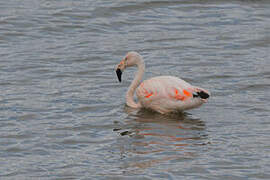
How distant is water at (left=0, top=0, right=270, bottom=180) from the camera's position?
310 inches

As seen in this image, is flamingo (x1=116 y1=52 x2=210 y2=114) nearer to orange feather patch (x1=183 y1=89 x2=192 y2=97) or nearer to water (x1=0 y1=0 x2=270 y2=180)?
orange feather patch (x1=183 y1=89 x2=192 y2=97)

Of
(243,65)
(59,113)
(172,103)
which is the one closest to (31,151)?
(59,113)

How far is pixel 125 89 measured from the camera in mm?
11734

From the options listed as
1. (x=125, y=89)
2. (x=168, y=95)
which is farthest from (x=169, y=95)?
(x=125, y=89)

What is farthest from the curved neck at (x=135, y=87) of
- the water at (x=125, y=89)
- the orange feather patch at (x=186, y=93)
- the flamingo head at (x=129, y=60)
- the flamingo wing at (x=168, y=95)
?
the orange feather patch at (x=186, y=93)

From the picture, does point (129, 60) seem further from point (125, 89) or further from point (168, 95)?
point (168, 95)

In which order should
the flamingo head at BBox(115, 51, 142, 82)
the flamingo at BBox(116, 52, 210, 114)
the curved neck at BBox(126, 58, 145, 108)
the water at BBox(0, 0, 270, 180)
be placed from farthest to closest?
the flamingo head at BBox(115, 51, 142, 82)
the curved neck at BBox(126, 58, 145, 108)
the flamingo at BBox(116, 52, 210, 114)
the water at BBox(0, 0, 270, 180)

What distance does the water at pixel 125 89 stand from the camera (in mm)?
7871

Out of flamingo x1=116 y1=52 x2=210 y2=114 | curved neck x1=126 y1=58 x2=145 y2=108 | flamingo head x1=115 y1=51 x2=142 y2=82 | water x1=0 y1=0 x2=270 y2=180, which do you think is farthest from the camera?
flamingo head x1=115 y1=51 x2=142 y2=82

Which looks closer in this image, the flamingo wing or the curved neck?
the flamingo wing

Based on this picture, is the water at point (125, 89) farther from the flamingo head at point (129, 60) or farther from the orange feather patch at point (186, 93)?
the flamingo head at point (129, 60)

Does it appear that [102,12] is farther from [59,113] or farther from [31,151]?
[31,151]

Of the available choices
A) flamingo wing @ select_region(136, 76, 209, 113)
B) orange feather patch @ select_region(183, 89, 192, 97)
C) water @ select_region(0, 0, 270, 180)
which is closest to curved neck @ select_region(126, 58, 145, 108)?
water @ select_region(0, 0, 270, 180)

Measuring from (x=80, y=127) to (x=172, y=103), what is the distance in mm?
1429
